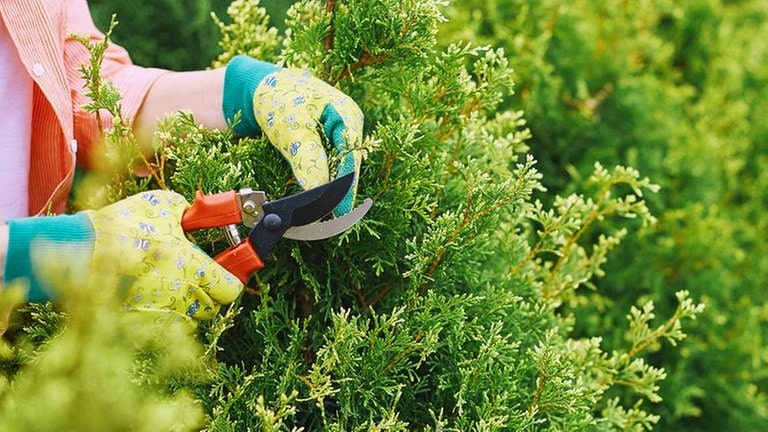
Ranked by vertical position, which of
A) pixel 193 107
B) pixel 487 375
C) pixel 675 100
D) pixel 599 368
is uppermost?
pixel 193 107

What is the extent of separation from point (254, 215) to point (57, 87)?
1.60 ft

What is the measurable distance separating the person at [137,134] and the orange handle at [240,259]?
3 centimetres

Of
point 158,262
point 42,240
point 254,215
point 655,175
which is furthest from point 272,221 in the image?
point 655,175

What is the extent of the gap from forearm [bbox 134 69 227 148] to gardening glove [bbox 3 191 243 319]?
0.32 metres

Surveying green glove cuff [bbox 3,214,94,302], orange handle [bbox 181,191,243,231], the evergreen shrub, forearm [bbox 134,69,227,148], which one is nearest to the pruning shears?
orange handle [bbox 181,191,243,231]

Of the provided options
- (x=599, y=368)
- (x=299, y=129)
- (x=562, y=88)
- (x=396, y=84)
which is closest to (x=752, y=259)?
(x=562, y=88)

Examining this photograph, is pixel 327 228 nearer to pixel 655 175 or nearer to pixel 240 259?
pixel 240 259

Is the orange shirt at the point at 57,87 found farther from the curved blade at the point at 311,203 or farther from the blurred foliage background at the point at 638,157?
the blurred foliage background at the point at 638,157

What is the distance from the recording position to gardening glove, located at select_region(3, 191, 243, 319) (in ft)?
3.99

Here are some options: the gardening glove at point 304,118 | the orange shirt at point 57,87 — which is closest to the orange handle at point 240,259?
→ the gardening glove at point 304,118

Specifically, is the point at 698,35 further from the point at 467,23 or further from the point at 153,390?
the point at 153,390

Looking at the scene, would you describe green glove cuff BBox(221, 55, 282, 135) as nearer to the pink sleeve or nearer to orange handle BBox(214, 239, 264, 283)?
the pink sleeve

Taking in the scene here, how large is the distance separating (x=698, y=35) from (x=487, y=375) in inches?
111

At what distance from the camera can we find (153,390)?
1.31m
